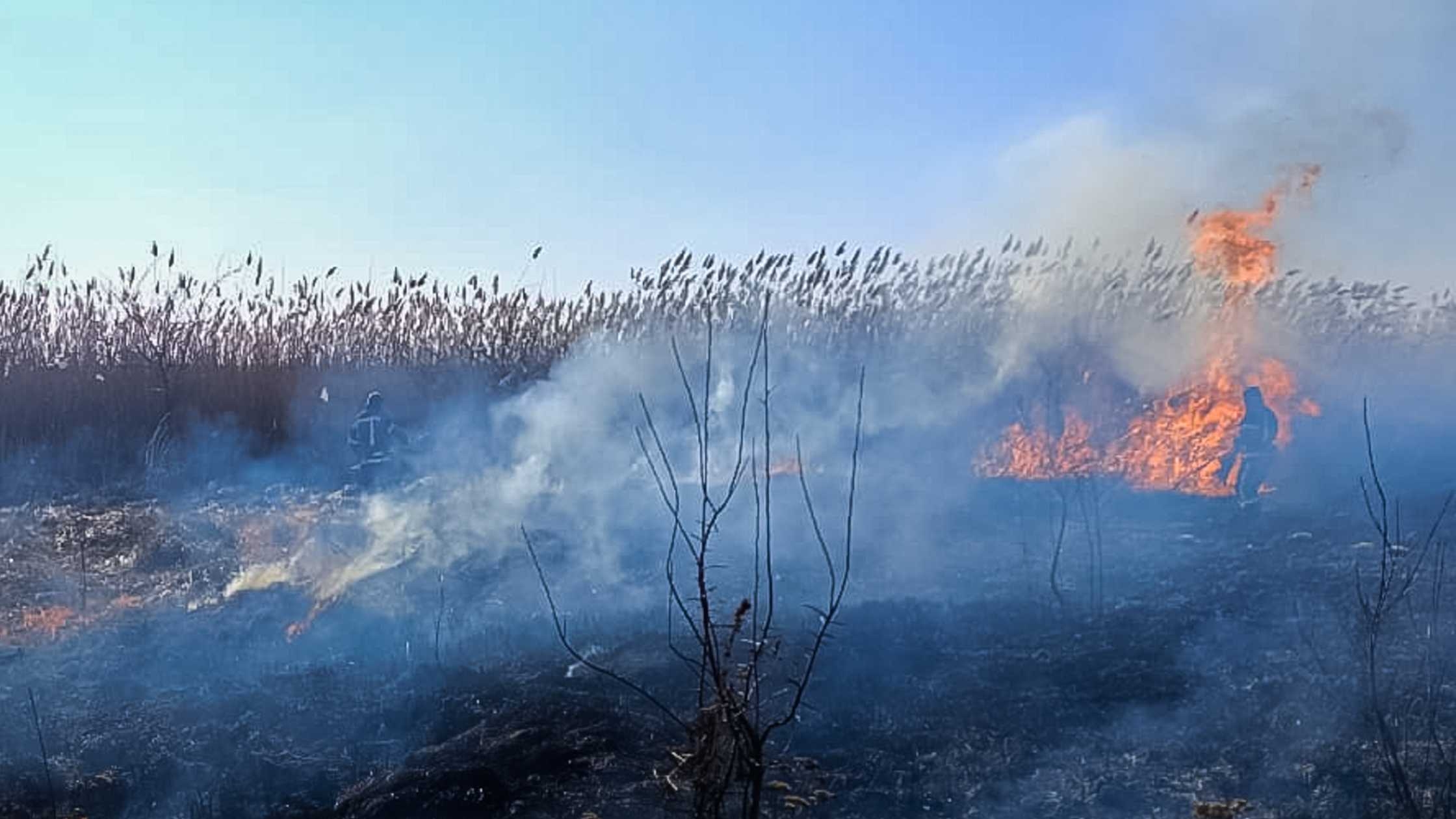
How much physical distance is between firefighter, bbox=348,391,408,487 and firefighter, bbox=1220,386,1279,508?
10.8 meters


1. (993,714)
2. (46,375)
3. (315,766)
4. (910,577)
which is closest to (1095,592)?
(910,577)

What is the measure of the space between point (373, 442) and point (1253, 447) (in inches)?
443

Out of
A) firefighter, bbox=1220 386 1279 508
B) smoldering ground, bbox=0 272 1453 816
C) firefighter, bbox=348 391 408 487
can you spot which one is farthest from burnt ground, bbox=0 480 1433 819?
firefighter, bbox=348 391 408 487

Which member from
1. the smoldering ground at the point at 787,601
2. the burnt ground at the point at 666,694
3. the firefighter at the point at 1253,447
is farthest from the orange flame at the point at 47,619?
the firefighter at the point at 1253,447

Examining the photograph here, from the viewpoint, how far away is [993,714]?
7285 millimetres

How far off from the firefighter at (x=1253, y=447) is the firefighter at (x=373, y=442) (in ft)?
35.5

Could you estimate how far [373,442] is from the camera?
14.3 meters

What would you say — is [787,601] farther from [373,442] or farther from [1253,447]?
[1253,447]

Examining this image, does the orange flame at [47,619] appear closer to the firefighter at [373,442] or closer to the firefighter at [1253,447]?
the firefighter at [373,442]

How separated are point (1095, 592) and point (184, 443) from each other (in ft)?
42.2

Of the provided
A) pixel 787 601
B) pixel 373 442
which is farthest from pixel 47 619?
pixel 787 601

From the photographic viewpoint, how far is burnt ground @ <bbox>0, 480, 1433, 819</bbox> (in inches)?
249

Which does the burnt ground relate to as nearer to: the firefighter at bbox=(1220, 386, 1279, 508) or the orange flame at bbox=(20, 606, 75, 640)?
the orange flame at bbox=(20, 606, 75, 640)

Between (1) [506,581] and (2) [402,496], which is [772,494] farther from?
(2) [402,496]
